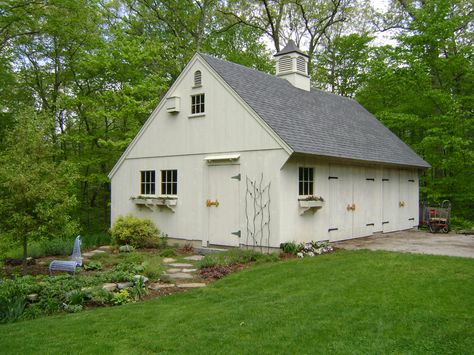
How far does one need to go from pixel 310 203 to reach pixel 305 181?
71 cm

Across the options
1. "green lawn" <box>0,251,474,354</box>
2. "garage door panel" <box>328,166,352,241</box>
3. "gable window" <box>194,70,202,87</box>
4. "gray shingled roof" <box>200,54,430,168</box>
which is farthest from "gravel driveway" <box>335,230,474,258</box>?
"gable window" <box>194,70,202,87</box>

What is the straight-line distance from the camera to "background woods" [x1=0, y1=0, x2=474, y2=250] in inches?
727

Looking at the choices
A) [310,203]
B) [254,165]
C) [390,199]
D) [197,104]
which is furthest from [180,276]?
[390,199]

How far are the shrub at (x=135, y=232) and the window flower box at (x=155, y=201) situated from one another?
0.65m

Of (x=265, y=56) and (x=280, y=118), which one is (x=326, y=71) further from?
(x=280, y=118)

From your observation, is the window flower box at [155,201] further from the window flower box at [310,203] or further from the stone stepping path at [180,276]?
the stone stepping path at [180,276]

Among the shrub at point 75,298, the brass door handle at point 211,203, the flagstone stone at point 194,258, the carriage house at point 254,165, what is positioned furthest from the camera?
the brass door handle at point 211,203

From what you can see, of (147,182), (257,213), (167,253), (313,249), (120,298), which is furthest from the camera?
(147,182)

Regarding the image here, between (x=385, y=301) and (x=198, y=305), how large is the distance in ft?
9.21

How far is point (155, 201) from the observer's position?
14266mm

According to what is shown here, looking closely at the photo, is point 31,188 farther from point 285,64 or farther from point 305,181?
point 285,64

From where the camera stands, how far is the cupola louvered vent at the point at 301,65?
54.2ft

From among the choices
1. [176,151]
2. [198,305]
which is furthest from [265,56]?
[198,305]

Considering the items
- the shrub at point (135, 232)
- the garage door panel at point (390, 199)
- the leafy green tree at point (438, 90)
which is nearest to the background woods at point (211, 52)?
the leafy green tree at point (438, 90)
